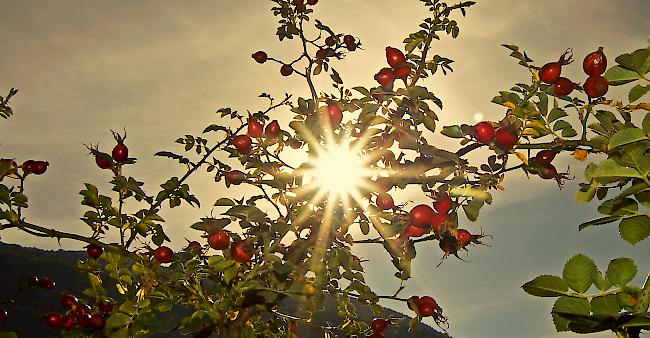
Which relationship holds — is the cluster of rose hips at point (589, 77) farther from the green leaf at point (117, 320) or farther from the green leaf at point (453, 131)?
the green leaf at point (117, 320)

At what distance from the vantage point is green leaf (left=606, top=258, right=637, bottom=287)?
1.44m

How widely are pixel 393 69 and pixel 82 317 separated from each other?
9.92 feet

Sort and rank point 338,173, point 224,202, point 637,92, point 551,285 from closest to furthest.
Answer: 1. point 551,285
2. point 637,92
3. point 338,173
4. point 224,202

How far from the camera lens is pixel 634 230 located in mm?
1845

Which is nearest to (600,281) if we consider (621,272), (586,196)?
(621,272)

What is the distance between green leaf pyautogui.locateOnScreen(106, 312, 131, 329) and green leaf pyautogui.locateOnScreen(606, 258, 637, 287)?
2.96 meters

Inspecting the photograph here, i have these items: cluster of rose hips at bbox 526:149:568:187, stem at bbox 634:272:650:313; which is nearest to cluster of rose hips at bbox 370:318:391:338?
cluster of rose hips at bbox 526:149:568:187

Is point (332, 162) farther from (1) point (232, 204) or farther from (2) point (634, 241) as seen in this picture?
(2) point (634, 241)

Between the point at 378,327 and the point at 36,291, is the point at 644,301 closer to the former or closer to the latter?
the point at 378,327

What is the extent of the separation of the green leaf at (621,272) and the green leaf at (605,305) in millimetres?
42

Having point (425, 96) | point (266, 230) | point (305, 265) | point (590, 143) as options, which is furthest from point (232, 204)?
point (590, 143)

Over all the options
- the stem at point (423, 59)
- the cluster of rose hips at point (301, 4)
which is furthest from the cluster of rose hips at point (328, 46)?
the stem at point (423, 59)

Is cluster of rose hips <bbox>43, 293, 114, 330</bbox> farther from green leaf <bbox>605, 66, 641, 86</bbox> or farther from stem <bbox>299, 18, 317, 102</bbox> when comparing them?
green leaf <bbox>605, 66, 641, 86</bbox>

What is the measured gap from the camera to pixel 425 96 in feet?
11.6
